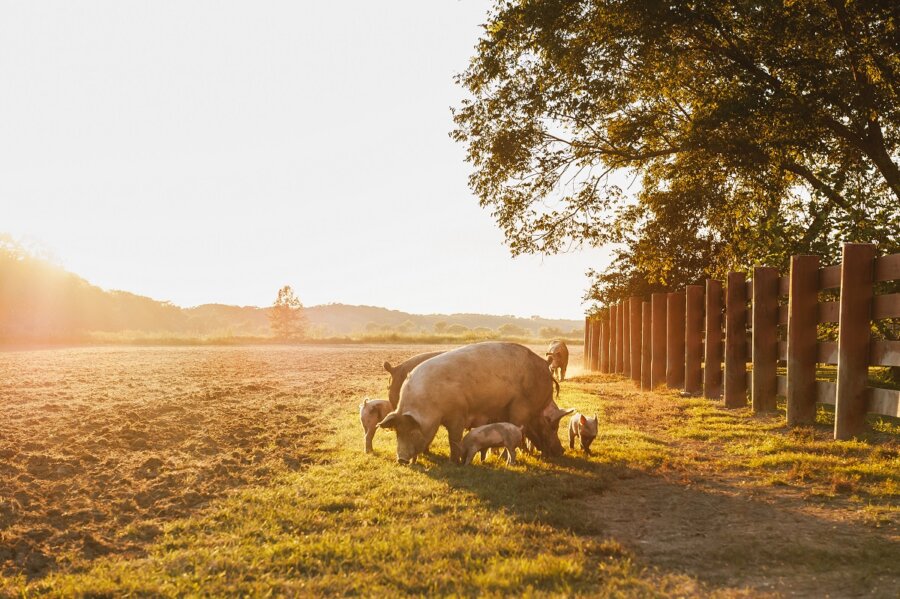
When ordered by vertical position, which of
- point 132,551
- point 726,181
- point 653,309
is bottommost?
point 132,551

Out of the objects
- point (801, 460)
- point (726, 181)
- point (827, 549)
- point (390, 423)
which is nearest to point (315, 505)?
point (390, 423)

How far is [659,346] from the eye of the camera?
19.5m

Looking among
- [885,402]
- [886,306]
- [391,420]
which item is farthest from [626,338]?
[391,420]

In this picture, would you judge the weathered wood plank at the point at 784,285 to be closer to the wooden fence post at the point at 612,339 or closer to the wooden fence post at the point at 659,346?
the wooden fence post at the point at 659,346

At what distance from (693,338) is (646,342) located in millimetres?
4044

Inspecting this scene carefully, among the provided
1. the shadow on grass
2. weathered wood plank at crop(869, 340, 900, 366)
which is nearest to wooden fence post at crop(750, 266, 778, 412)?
weathered wood plank at crop(869, 340, 900, 366)

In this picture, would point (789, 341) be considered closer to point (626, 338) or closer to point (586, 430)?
point (586, 430)

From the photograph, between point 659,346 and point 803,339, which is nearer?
point 803,339

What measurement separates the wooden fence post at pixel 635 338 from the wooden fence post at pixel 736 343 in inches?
309

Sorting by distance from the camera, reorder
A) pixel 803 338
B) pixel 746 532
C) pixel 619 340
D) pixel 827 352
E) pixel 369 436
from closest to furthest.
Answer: pixel 746 532
pixel 369 436
pixel 827 352
pixel 803 338
pixel 619 340

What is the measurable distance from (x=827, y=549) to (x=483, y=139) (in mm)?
13690

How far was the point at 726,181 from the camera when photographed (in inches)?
704

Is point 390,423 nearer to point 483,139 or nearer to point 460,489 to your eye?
point 460,489

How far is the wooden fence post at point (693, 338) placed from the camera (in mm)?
16844
